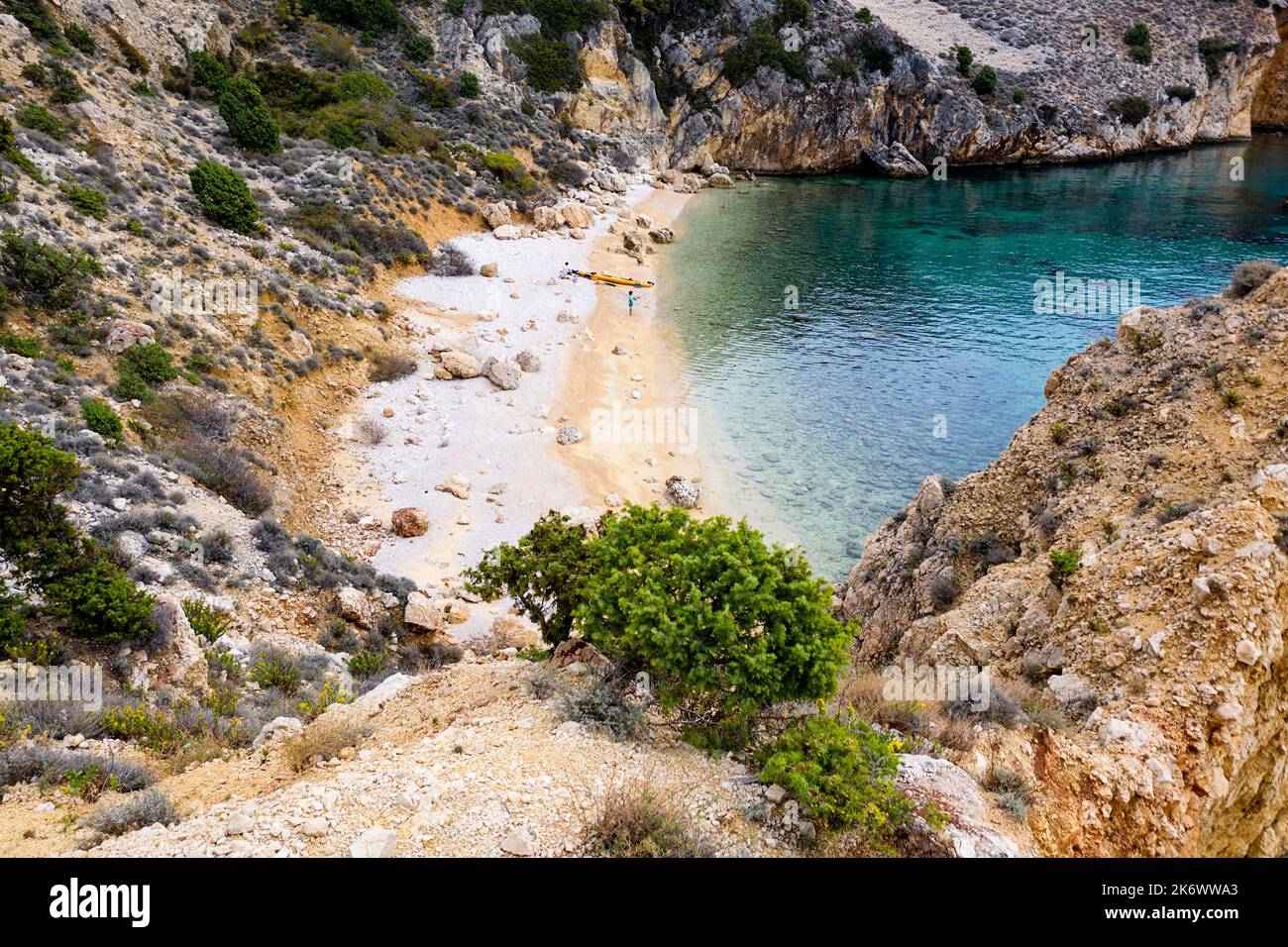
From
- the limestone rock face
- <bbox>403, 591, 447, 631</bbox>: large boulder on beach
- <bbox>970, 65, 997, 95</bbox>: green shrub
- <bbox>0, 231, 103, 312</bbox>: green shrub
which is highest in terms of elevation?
<bbox>970, 65, 997, 95</bbox>: green shrub

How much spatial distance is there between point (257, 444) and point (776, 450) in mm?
17665

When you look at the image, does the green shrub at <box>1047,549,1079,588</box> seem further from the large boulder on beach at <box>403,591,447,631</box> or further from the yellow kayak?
the yellow kayak

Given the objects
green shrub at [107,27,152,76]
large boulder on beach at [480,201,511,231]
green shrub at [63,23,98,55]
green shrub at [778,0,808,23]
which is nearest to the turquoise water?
large boulder on beach at [480,201,511,231]

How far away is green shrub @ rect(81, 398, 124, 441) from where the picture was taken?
54.0ft

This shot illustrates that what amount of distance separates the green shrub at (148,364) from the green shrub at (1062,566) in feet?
76.4

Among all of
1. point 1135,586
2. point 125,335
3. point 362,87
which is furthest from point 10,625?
point 362,87

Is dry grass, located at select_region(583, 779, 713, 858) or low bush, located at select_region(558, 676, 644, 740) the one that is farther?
low bush, located at select_region(558, 676, 644, 740)

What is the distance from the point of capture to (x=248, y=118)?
3506 centimetres

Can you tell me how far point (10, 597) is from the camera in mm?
10930

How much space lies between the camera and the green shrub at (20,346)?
701 inches

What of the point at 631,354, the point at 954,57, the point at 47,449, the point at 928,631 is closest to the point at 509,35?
the point at 631,354

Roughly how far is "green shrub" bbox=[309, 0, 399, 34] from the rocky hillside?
2292 inches

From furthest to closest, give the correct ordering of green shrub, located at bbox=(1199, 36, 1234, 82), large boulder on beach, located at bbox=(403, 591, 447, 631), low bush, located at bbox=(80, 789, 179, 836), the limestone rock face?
green shrub, located at bbox=(1199, 36, 1234, 82)
large boulder on beach, located at bbox=(403, 591, 447, 631)
the limestone rock face
low bush, located at bbox=(80, 789, 179, 836)

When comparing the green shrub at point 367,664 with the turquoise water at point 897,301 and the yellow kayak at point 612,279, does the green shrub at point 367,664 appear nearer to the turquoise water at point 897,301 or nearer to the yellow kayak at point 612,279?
the turquoise water at point 897,301
